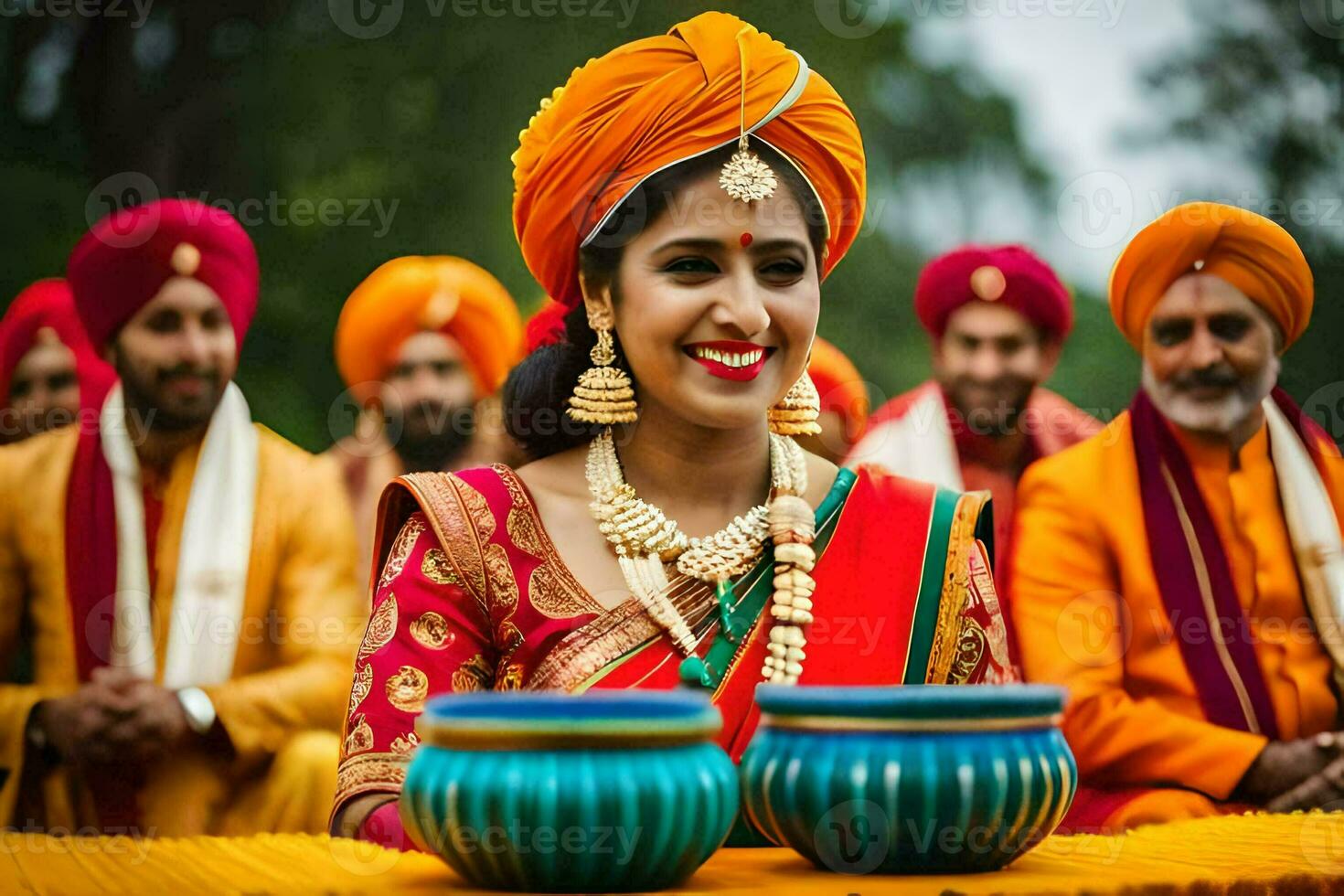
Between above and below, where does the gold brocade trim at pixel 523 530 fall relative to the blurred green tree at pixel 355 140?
below

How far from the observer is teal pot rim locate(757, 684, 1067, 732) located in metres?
1.86

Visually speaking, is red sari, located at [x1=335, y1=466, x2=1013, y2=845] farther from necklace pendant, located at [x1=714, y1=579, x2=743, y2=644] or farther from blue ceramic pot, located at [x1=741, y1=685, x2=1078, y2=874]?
blue ceramic pot, located at [x1=741, y1=685, x2=1078, y2=874]

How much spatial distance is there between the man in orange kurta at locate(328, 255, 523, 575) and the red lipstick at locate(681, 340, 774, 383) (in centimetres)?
324

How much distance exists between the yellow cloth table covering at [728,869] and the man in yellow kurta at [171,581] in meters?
2.55

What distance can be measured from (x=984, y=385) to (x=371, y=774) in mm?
3578

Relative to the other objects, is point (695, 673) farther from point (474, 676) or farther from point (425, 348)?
point (425, 348)

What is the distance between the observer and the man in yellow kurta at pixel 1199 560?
4.57m

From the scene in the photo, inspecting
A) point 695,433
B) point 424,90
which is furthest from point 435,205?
point 695,433

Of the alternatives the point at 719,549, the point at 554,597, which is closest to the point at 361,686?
the point at 554,597

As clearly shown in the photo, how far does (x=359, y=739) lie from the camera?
8.10ft

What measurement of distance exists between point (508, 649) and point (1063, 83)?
4.31 metres

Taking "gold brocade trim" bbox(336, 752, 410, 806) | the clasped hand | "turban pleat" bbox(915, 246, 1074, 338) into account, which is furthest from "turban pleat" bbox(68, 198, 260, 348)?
"gold brocade trim" bbox(336, 752, 410, 806)

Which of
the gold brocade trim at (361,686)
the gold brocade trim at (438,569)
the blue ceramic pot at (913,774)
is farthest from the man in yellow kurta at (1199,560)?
the blue ceramic pot at (913,774)

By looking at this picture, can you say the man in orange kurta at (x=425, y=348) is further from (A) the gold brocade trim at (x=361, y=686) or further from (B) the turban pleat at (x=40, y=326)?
(A) the gold brocade trim at (x=361, y=686)
